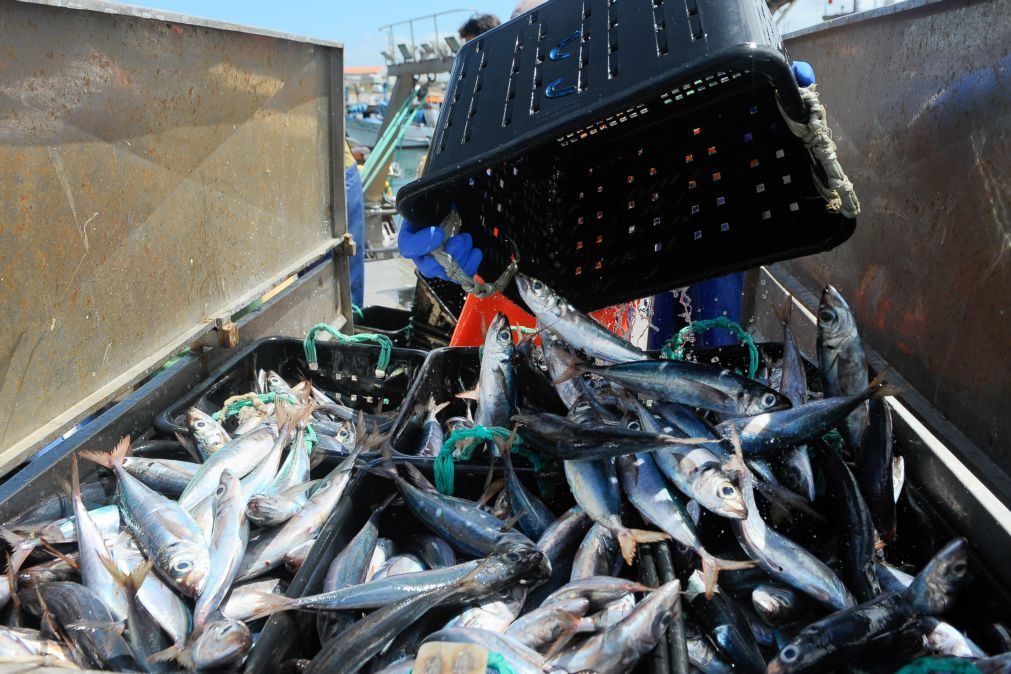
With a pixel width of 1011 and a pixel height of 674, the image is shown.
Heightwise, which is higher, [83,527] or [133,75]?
[133,75]

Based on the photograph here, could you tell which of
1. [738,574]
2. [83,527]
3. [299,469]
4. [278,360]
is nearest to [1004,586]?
[738,574]

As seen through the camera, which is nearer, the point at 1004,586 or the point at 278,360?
the point at 1004,586

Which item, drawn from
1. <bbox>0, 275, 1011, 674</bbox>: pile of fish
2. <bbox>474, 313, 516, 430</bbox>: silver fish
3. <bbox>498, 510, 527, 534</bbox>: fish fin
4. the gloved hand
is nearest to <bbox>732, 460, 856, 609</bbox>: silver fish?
<bbox>0, 275, 1011, 674</bbox>: pile of fish

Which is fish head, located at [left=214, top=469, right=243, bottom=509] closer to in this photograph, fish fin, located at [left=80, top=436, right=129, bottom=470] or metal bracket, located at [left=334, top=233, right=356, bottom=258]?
fish fin, located at [left=80, top=436, right=129, bottom=470]

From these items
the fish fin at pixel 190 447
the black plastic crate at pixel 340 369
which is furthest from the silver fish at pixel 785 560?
the fish fin at pixel 190 447

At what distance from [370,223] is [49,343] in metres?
7.58

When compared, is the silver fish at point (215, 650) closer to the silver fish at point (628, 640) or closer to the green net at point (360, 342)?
the silver fish at point (628, 640)

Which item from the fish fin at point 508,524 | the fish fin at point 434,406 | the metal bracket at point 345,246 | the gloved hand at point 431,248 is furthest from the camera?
the metal bracket at point 345,246

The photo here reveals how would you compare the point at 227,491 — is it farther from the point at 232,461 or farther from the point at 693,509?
the point at 693,509

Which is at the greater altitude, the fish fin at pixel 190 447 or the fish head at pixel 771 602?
the fish fin at pixel 190 447

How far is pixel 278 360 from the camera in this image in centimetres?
340

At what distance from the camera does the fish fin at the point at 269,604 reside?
160 centimetres

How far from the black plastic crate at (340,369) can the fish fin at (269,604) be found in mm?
1373

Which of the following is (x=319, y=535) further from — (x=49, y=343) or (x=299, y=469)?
(x=49, y=343)
